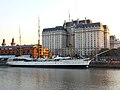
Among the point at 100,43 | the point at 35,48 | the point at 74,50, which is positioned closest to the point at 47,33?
the point at 74,50

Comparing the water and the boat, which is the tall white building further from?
the water

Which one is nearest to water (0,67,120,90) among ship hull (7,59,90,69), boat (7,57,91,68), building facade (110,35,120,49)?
ship hull (7,59,90,69)

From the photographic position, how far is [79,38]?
13462 centimetres

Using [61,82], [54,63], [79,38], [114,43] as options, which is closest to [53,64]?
[54,63]

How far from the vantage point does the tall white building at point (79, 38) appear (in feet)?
420

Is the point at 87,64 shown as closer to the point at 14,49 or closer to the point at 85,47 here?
the point at 14,49

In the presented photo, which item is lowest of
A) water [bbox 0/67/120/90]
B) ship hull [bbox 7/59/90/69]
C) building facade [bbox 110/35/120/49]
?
water [bbox 0/67/120/90]

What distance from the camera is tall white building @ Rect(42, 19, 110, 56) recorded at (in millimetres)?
128125

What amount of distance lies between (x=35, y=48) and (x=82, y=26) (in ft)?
128

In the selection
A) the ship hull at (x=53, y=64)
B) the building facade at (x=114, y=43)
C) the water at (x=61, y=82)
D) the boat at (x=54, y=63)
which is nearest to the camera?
the water at (x=61, y=82)

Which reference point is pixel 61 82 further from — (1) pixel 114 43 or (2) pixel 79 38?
(1) pixel 114 43

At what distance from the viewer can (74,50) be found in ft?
442

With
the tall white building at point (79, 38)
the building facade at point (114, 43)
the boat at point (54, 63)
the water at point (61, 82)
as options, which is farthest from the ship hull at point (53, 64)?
the building facade at point (114, 43)

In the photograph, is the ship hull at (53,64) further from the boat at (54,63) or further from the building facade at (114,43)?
the building facade at (114,43)
